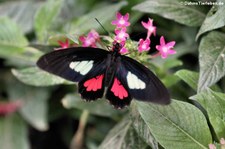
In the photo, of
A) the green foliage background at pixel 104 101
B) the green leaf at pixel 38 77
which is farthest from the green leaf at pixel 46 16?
the green leaf at pixel 38 77

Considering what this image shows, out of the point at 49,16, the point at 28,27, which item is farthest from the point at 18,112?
the point at 49,16

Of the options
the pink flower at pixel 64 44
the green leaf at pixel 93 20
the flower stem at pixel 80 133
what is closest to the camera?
the pink flower at pixel 64 44

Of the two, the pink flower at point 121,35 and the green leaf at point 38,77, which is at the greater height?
the pink flower at point 121,35

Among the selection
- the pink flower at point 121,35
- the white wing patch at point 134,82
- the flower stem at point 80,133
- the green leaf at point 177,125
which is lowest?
the flower stem at point 80,133

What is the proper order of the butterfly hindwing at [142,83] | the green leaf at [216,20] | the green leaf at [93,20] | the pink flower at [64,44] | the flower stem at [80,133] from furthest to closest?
1. the flower stem at [80,133]
2. the green leaf at [93,20]
3. the pink flower at [64,44]
4. the green leaf at [216,20]
5. the butterfly hindwing at [142,83]

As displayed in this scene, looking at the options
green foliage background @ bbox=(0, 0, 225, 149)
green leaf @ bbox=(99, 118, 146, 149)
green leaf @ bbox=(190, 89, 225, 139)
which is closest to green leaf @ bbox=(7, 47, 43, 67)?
green foliage background @ bbox=(0, 0, 225, 149)

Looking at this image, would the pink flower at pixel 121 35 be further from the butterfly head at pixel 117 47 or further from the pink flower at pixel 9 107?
the pink flower at pixel 9 107
